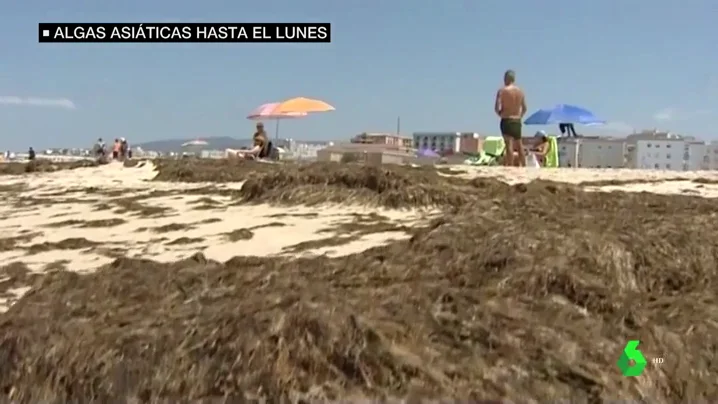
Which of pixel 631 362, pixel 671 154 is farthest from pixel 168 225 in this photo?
pixel 671 154

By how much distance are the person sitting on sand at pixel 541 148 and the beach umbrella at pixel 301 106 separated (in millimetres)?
8887

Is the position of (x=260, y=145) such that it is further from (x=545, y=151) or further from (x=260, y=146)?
(x=545, y=151)

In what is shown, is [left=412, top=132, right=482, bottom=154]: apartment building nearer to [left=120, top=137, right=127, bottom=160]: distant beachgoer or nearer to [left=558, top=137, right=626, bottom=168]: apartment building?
[left=558, top=137, right=626, bottom=168]: apartment building

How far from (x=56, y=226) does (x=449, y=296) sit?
384cm

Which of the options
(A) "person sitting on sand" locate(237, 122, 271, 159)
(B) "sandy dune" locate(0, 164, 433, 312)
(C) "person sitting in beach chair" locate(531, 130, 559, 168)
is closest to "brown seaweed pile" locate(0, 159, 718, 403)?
(B) "sandy dune" locate(0, 164, 433, 312)

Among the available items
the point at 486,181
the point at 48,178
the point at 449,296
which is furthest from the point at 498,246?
the point at 48,178

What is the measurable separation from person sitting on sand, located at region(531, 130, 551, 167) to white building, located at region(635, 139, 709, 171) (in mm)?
10174

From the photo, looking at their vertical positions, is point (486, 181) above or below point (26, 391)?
above

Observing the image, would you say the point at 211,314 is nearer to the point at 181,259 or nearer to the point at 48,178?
the point at 181,259

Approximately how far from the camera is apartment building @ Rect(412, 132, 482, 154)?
1363 inches

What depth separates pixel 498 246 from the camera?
4004mm

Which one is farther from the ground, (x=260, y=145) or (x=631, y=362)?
(x=260, y=145)

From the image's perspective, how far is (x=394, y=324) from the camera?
114 inches

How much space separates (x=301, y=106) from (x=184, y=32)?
14118 mm
